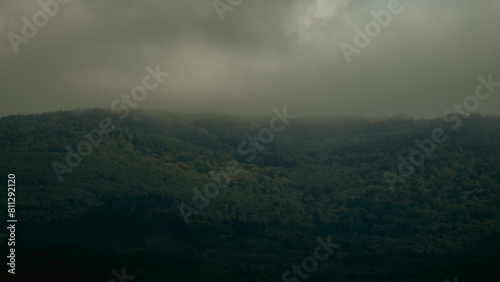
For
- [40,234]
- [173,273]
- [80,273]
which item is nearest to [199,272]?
[173,273]

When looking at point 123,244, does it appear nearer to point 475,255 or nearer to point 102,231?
point 102,231

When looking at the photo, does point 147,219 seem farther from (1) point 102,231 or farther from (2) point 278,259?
(2) point 278,259

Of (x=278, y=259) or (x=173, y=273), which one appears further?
(x=278, y=259)

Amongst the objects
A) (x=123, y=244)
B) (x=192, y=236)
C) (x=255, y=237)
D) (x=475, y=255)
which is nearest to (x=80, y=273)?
(x=123, y=244)

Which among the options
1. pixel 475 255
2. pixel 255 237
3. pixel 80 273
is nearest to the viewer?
pixel 80 273

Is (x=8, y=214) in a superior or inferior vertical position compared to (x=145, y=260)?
superior

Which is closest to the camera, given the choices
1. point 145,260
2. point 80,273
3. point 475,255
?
point 80,273

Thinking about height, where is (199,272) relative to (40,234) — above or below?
below

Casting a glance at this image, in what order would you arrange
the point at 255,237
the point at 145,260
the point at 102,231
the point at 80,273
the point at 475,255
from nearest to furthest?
the point at 80,273 → the point at 145,260 → the point at 475,255 → the point at 102,231 → the point at 255,237

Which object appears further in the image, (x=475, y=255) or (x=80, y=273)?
(x=475, y=255)
